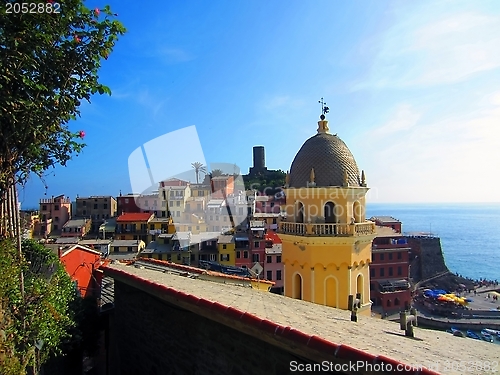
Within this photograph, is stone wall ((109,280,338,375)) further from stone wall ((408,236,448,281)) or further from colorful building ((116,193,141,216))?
stone wall ((408,236,448,281))

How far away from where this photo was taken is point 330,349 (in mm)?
3424

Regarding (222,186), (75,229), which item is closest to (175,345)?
(75,229)

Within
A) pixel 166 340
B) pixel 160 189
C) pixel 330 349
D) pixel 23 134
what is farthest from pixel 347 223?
pixel 160 189

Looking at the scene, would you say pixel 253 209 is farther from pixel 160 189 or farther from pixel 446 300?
pixel 446 300

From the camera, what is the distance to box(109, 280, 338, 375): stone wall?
181 inches

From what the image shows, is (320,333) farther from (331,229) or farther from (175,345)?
(331,229)

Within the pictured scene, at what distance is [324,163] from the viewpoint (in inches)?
428

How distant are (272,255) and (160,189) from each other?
78.3 feet

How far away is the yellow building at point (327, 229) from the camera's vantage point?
10602 mm

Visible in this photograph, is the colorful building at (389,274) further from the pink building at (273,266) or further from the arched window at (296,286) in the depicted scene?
the arched window at (296,286)

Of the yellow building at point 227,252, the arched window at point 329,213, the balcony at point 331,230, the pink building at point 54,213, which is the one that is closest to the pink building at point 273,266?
the yellow building at point 227,252

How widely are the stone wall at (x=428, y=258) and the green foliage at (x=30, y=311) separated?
6027cm

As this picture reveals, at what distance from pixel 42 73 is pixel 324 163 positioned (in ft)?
25.2

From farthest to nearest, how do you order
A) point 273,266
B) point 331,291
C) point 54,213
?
point 54,213 → point 273,266 → point 331,291
